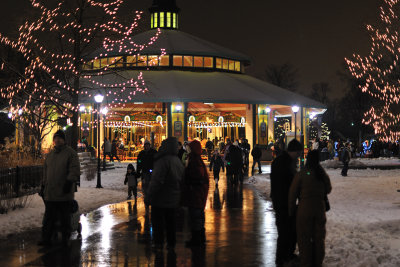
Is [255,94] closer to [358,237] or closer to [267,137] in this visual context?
[267,137]

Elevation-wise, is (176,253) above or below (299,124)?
below

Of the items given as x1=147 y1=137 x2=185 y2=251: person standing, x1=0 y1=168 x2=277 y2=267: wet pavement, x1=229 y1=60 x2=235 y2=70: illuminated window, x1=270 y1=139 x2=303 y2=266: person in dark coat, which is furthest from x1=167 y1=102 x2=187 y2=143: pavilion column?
x1=270 y1=139 x2=303 y2=266: person in dark coat

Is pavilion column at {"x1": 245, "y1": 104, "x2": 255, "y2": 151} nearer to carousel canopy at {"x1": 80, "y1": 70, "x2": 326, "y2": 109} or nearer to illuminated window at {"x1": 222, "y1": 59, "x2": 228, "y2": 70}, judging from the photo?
carousel canopy at {"x1": 80, "y1": 70, "x2": 326, "y2": 109}

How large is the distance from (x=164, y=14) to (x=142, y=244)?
167ft

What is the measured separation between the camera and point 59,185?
10.6 metres

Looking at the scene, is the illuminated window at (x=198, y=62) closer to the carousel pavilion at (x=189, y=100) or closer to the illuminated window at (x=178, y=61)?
the carousel pavilion at (x=189, y=100)

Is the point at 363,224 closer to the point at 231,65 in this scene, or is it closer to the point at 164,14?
the point at 231,65

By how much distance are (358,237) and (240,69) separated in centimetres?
4746

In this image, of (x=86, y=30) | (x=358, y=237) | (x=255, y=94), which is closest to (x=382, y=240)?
(x=358, y=237)

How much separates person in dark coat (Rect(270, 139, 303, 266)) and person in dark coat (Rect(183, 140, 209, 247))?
1.91 m

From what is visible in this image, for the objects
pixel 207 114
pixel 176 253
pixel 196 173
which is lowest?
pixel 176 253

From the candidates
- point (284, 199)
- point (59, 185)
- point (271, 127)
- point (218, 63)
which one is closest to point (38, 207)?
point (59, 185)

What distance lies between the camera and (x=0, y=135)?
66.4 meters

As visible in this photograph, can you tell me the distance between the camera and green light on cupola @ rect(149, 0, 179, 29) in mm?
58594
